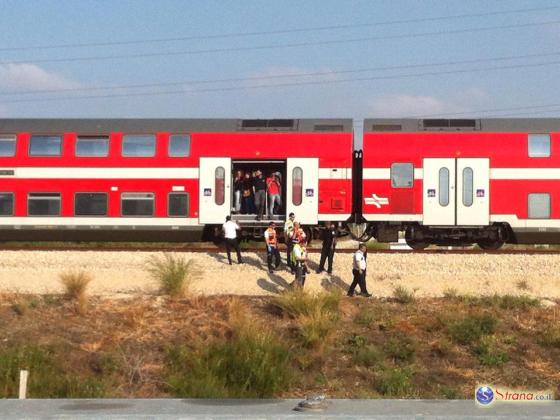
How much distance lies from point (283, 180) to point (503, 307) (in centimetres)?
Answer: 917

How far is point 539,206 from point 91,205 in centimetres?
1440

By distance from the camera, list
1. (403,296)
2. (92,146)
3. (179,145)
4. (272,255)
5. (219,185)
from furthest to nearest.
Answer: (92,146), (179,145), (219,185), (272,255), (403,296)

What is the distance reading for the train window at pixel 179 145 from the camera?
22797 mm

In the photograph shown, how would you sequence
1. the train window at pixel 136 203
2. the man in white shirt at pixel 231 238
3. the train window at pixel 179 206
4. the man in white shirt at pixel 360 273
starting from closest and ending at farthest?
the man in white shirt at pixel 360 273 → the man in white shirt at pixel 231 238 → the train window at pixel 179 206 → the train window at pixel 136 203

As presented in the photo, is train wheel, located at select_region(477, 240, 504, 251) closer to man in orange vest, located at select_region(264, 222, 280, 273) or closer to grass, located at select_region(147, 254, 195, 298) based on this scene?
man in orange vest, located at select_region(264, 222, 280, 273)

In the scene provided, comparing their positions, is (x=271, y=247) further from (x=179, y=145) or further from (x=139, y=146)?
(x=139, y=146)

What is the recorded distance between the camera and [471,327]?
14734 millimetres

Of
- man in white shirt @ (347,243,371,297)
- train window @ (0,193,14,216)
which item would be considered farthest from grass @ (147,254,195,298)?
train window @ (0,193,14,216)

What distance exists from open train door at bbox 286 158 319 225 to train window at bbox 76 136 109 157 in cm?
611

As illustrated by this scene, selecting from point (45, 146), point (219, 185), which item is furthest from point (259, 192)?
point (45, 146)

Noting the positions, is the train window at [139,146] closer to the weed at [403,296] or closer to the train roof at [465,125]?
the train roof at [465,125]

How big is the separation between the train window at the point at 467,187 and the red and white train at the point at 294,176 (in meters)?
0.04

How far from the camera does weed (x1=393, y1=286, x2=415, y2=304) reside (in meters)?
16.5

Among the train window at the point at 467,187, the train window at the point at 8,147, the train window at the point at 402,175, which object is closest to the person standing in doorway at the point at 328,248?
the train window at the point at 402,175
